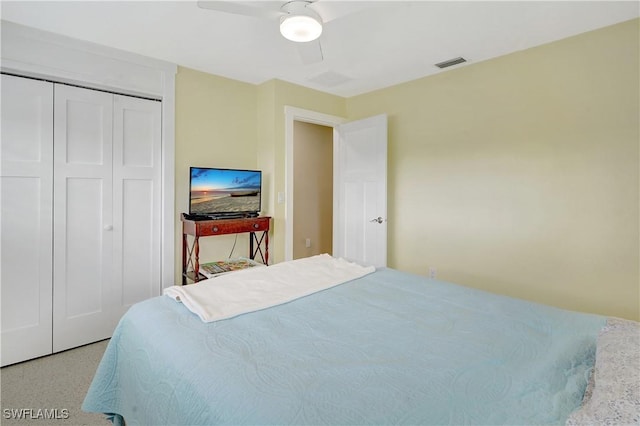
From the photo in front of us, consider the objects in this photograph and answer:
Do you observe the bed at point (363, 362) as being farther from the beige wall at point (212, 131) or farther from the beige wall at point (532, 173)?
the beige wall at point (212, 131)

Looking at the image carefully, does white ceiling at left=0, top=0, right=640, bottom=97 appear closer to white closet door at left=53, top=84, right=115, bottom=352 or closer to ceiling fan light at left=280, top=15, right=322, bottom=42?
ceiling fan light at left=280, top=15, right=322, bottom=42

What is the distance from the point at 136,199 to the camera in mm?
2879

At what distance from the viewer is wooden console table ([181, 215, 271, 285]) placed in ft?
9.44

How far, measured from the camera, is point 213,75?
10.8ft

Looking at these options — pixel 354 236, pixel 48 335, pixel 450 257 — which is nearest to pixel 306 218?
pixel 354 236

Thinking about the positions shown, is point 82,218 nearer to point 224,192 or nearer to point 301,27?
point 224,192

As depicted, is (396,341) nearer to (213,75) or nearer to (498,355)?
(498,355)

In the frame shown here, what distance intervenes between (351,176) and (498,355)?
298 cm

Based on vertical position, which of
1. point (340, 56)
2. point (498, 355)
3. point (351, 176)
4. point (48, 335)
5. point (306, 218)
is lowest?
point (48, 335)

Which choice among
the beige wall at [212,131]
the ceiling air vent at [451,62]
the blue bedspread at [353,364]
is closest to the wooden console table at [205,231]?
the beige wall at [212,131]

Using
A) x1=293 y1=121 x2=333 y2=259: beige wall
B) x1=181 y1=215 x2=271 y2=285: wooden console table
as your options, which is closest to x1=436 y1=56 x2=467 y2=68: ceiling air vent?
x1=181 y1=215 x2=271 y2=285: wooden console table

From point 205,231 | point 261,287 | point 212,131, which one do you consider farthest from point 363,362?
point 212,131

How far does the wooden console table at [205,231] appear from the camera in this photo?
2.88 meters

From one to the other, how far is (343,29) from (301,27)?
0.68 metres
